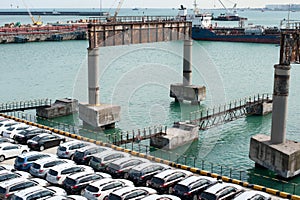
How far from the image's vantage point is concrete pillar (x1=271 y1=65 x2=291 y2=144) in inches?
1093

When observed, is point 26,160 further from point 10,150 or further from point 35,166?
point 10,150

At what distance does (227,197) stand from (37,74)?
66.2 meters

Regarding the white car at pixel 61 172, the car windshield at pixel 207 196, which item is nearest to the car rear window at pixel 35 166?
the white car at pixel 61 172

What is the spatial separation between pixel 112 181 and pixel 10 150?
9.06m

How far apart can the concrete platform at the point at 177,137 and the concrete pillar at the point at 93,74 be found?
882 cm

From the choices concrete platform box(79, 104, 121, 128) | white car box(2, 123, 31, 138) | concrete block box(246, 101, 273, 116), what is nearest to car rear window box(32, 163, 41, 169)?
white car box(2, 123, 31, 138)

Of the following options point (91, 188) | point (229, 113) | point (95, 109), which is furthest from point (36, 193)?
point (229, 113)

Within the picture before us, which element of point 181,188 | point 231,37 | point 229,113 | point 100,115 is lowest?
point 229,113

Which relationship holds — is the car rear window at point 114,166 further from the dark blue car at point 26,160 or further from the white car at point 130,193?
the dark blue car at point 26,160

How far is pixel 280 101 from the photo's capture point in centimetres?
2795

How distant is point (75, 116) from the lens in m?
46.2

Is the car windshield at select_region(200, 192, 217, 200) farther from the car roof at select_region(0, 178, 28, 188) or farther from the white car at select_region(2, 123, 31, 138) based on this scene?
the white car at select_region(2, 123, 31, 138)

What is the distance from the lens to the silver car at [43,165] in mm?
22781

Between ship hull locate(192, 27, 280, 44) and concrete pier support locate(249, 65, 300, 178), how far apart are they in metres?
120
